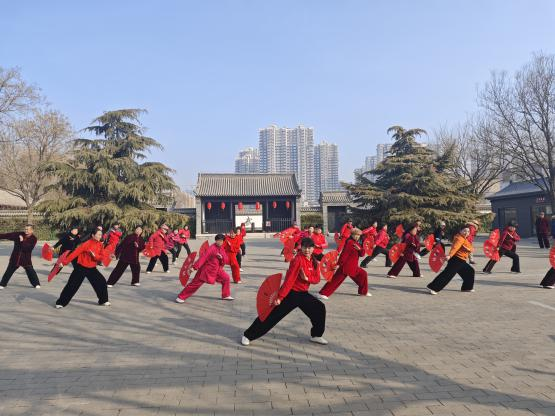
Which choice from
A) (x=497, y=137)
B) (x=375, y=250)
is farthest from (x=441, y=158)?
(x=375, y=250)

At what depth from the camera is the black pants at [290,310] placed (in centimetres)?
532

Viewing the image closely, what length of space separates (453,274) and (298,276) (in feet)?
16.1

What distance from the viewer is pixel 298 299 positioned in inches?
211

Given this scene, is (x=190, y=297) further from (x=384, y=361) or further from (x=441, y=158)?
(x=441, y=158)

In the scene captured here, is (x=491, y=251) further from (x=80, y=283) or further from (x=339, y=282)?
(x=80, y=283)

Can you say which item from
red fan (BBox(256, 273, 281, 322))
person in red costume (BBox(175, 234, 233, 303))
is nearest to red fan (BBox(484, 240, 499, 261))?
person in red costume (BBox(175, 234, 233, 303))

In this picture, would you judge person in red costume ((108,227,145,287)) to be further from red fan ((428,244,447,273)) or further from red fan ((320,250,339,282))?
red fan ((428,244,447,273))

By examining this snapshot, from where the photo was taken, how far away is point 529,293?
29.1 ft

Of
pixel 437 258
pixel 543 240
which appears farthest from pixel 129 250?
pixel 543 240

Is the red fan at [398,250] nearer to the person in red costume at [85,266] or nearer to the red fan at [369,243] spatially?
the red fan at [369,243]

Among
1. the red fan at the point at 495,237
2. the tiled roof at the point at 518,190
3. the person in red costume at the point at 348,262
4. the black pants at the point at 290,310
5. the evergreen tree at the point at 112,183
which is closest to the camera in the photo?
the black pants at the point at 290,310

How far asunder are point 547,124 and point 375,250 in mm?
14367

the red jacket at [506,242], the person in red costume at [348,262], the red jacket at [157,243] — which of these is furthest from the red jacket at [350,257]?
the red jacket at [157,243]

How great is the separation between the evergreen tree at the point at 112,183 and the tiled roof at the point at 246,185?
19.3 metres
